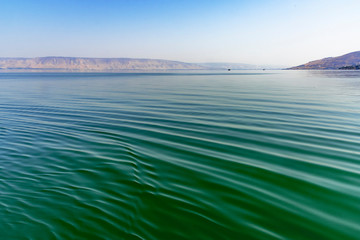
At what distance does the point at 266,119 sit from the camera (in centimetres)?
1434

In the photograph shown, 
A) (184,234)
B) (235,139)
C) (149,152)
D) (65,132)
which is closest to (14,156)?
(65,132)

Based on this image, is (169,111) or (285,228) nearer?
(285,228)

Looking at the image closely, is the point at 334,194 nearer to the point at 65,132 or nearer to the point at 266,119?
the point at 266,119

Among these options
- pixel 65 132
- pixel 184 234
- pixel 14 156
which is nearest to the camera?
pixel 184 234

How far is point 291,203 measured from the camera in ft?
18.6

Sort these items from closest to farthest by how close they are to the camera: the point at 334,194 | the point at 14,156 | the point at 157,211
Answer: the point at 157,211 < the point at 334,194 < the point at 14,156

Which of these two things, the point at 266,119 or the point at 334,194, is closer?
the point at 334,194

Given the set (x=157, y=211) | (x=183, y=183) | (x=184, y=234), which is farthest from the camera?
(x=183, y=183)

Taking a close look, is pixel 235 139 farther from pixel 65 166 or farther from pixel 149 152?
pixel 65 166

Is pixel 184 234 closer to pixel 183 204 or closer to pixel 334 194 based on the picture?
pixel 183 204

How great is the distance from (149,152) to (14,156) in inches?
194

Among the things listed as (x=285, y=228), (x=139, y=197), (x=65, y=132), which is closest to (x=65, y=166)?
(x=139, y=197)

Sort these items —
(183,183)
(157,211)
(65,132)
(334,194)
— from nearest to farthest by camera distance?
(157,211)
(334,194)
(183,183)
(65,132)

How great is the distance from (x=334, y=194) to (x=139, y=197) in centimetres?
479
